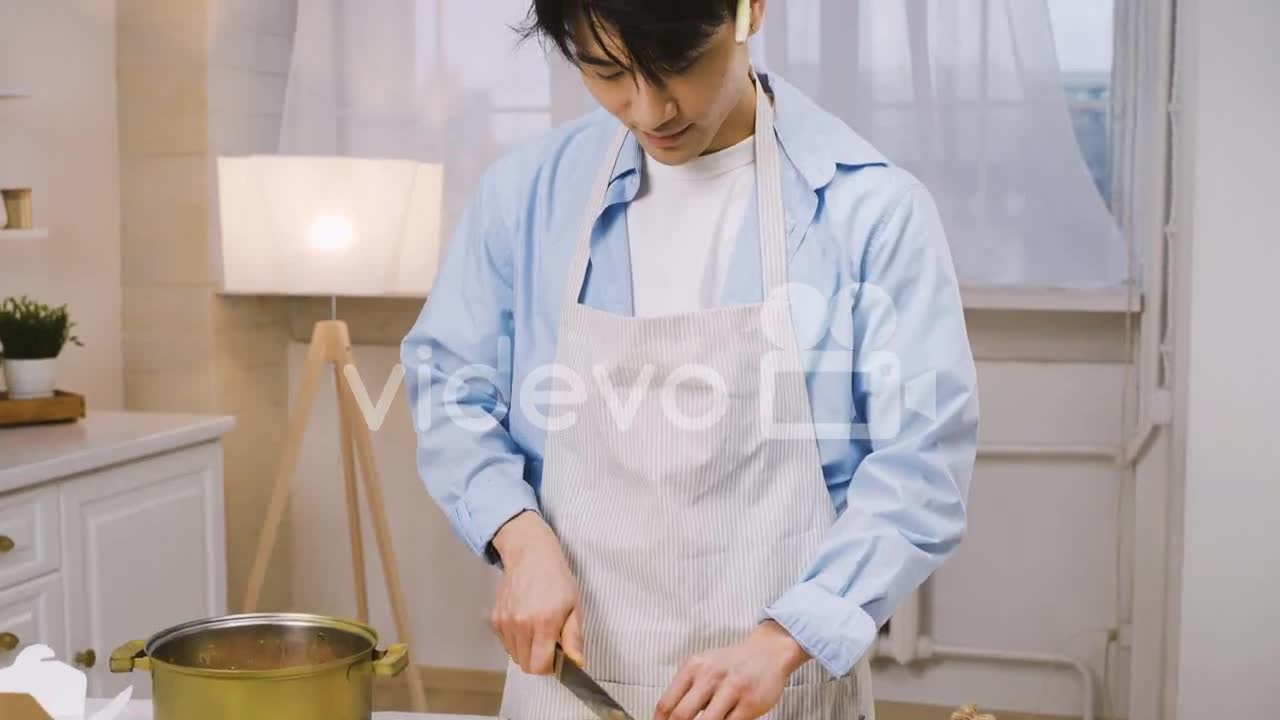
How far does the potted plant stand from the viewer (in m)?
2.49

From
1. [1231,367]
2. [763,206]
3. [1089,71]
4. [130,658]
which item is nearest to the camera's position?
[130,658]

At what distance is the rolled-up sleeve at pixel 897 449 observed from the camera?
3.80 feet

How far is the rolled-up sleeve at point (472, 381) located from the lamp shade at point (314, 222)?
4.33 feet

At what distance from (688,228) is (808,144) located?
144 millimetres

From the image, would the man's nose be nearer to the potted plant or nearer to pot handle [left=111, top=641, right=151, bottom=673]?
pot handle [left=111, top=641, right=151, bottom=673]

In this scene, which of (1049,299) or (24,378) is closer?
(24,378)

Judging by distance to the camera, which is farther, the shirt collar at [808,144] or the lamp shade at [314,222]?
the lamp shade at [314,222]

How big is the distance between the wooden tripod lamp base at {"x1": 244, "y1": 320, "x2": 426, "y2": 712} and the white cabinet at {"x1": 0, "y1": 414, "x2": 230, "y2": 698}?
0.13 m

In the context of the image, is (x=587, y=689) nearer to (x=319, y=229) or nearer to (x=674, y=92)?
(x=674, y=92)

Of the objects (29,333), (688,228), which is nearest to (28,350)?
(29,333)

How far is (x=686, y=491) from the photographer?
130 cm

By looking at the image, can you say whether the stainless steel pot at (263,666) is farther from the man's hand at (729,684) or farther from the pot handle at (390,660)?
the man's hand at (729,684)

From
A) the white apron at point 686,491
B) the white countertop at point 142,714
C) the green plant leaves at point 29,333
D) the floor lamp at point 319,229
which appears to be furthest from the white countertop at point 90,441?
the white apron at point 686,491

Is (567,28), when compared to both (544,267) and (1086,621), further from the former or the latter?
(1086,621)
